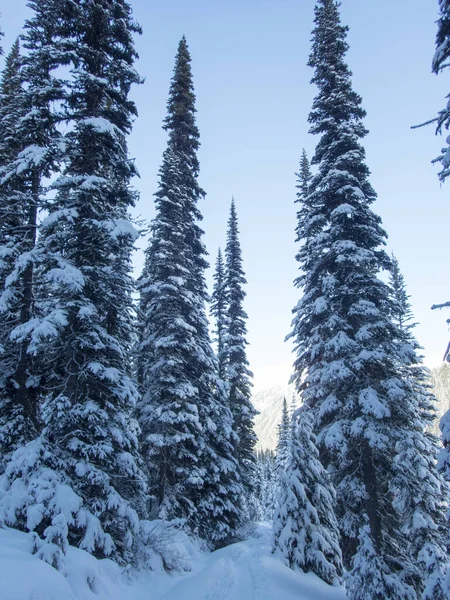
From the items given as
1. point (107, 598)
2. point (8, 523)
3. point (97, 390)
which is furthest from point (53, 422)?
point (107, 598)

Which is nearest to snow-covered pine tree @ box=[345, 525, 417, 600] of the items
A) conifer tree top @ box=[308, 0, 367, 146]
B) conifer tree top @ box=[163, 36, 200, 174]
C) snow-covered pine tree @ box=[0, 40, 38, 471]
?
snow-covered pine tree @ box=[0, 40, 38, 471]

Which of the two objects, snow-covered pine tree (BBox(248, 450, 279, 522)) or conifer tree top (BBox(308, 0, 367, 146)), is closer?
conifer tree top (BBox(308, 0, 367, 146))

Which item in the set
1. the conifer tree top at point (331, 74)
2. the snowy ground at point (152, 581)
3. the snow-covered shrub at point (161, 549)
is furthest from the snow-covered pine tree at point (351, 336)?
the snow-covered shrub at point (161, 549)

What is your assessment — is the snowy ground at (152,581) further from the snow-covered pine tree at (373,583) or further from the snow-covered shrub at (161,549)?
the snow-covered pine tree at (373,583)

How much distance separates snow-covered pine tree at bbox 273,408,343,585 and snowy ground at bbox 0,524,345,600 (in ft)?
1.44

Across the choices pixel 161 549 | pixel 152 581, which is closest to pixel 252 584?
pixel 152 581

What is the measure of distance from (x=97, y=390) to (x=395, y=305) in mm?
10996

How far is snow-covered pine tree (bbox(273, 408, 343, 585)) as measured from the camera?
11945 mm

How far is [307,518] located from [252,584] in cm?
311

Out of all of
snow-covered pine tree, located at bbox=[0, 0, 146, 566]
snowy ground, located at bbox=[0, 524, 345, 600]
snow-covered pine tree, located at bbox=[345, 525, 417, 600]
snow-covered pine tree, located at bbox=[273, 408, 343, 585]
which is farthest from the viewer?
snow-covered pine tree, located at bbox=[273, 408, 343, 585]

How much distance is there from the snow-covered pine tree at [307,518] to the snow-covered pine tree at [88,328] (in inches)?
189

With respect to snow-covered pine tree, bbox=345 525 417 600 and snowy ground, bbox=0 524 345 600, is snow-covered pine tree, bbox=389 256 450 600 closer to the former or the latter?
snow-covered pine tree, bbox=345 525 417 600

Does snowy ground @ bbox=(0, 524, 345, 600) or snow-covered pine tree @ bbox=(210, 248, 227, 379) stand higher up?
snow-covered pine tree @ bbox=(210, 248, 227, 379)

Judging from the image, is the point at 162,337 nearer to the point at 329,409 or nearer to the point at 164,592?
the point at 329,409
